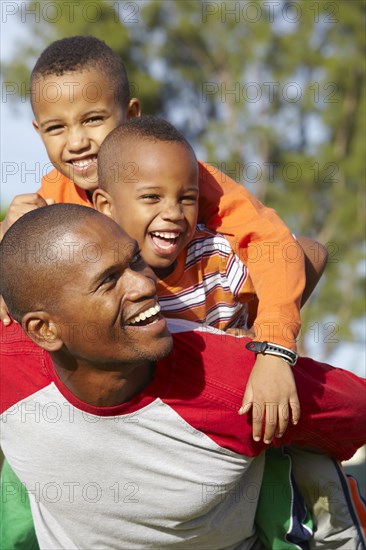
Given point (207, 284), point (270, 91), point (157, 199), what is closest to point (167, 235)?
point (157, 199)

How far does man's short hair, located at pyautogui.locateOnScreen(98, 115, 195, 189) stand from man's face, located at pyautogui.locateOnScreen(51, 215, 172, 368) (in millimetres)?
560

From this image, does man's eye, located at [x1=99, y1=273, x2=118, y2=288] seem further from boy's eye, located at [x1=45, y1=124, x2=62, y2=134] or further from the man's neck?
boy's eye, located at [x1=45, y1=124, x2=62, y2=134]

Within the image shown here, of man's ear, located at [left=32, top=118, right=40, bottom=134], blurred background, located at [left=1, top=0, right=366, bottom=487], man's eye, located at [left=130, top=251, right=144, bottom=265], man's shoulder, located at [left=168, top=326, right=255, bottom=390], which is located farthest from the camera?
blurred background, located at [left=1, top=0, right=366, bottom=487]

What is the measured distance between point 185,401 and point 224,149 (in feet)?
47.5

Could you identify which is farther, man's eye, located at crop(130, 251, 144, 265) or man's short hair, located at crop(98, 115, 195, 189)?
man's short hair, located at crop(98, 115, 195, 189)

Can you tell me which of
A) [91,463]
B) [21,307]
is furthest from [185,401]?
[21,307]

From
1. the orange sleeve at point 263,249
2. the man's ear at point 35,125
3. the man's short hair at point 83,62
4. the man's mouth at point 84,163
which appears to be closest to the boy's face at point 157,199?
the orange sleeve at point 263,249

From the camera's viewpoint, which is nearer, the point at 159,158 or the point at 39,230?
the point at 39,230

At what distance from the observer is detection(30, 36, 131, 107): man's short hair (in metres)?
3.49

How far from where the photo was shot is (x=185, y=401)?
2766 millimetres

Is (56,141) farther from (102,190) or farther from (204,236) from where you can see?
(204,236)

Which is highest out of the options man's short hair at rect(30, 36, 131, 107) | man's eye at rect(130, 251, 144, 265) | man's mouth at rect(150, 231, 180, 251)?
man's short hair at rect(30, 36, 131, 107)

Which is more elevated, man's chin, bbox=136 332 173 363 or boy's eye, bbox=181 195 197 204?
boy's eye, bbox=181 195 197 204

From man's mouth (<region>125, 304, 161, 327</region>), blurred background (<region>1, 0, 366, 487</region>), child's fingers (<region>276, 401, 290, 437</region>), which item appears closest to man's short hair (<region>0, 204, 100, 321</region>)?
man's mouth (<region>125, 304, 161, 327</region>)
